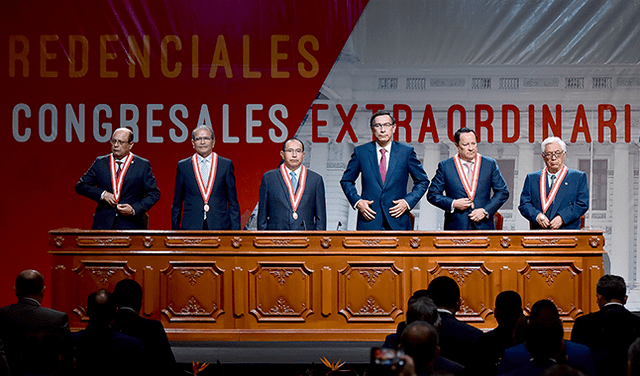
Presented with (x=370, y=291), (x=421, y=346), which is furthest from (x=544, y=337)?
(x=370, y=291)

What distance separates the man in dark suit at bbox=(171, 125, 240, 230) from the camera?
5355mm

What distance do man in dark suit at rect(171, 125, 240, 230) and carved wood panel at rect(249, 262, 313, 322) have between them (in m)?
0.60

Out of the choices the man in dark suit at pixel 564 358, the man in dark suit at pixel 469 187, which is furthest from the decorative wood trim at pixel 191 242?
the man in dark suit at pixel 564 358

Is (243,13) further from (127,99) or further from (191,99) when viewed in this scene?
(127,99)

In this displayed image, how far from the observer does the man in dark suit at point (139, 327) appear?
3420 millimetres

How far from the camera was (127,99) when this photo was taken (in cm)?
729

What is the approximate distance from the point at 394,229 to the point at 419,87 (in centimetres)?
238

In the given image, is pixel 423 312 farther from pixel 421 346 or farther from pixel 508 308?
pixel 421 346

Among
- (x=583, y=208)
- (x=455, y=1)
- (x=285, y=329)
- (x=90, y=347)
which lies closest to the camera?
(x=90, y=347)

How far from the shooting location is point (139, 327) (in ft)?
11.3

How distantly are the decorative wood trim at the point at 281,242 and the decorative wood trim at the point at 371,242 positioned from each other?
0.28m

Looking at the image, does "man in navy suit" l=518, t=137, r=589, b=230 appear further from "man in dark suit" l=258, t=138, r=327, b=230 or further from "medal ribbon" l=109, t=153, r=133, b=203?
"medal ribbon" l=109, t=153, r=133, b=203

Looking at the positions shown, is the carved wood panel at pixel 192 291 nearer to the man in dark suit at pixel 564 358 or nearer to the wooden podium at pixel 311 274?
the wooden podium at pixel 311 274

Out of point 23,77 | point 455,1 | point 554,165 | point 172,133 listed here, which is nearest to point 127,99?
point 172,133
